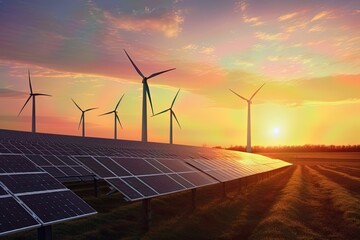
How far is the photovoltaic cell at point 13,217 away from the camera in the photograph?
12.3 metres

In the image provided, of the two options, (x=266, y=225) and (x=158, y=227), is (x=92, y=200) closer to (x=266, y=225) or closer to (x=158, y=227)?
(x=158, y=227)

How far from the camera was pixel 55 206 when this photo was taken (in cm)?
1487

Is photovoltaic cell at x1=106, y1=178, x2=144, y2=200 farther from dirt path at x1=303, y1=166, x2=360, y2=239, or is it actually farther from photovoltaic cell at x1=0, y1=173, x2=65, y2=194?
dirt path at x1=303, y1=166, x2=360, y2=239

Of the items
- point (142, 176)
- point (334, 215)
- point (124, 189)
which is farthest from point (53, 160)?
point (334, 215)

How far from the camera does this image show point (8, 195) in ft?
46.6

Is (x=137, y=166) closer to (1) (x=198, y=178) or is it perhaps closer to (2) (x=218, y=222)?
(1) (x=198, y=178)

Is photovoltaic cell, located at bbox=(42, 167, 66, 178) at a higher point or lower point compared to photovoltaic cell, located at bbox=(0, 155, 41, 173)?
lower

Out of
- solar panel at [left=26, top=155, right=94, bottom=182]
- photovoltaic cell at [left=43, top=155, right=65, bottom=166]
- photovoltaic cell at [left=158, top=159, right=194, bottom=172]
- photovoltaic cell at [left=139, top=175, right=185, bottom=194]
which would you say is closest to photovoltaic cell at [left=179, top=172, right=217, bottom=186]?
photovoltaic cell at [left=158, top=159, right=194, bottom=172]

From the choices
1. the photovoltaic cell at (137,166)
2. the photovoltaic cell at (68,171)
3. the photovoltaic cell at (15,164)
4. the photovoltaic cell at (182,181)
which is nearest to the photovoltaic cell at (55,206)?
the photovoltaic cell at (15,164)

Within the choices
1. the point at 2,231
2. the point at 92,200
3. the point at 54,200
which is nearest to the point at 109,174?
the point at 54,200

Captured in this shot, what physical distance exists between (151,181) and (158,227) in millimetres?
2957

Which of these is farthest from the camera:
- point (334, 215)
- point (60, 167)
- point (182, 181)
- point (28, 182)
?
point (60, 167)

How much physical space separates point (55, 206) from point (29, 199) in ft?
3.25

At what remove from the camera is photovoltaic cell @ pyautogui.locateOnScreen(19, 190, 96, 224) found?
45.9ft
